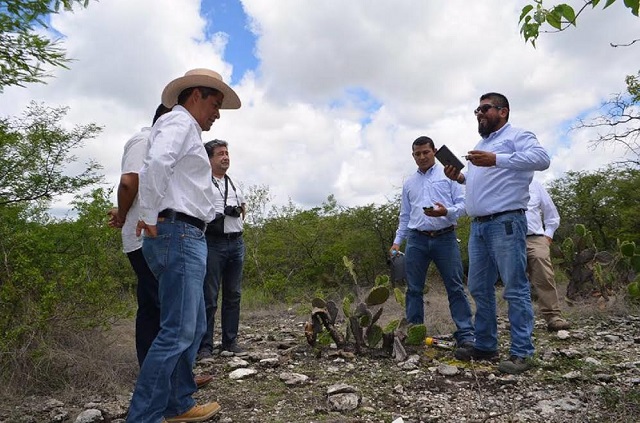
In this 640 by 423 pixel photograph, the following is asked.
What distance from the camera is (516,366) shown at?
12.7 ft

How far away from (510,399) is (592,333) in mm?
2659

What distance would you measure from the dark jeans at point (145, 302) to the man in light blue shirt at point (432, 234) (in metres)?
2.55

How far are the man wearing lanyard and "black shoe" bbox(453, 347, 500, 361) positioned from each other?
2036 mm

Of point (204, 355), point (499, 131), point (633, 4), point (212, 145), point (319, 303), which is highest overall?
point (212, 145)

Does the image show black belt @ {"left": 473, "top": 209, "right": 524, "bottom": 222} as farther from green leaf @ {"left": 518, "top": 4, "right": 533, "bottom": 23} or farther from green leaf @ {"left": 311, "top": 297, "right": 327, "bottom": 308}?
green leaf @ {"left": 518, "top": 4, "right": 533, "bottom": 23}

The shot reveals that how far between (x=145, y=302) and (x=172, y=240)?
2.51ft

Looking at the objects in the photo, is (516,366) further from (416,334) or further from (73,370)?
(73,370)

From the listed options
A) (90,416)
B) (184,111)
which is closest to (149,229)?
(184,111)

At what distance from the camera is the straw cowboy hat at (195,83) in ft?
10.1

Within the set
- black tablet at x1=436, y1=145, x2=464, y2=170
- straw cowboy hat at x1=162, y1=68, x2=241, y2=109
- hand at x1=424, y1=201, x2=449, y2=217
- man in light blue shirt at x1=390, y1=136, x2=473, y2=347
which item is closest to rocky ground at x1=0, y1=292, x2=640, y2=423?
man in light blue shirt at x1=390, y1=136, x2=473, y2=347

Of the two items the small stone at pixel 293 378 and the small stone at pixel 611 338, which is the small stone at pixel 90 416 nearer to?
the small stone at pixel 293 378

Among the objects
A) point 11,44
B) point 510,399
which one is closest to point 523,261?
point 510,399

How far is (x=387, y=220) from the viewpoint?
17.8m

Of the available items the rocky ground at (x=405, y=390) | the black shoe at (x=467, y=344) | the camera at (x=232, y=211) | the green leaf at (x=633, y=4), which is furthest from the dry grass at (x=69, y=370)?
the green leaf at (x=633, y=4)
